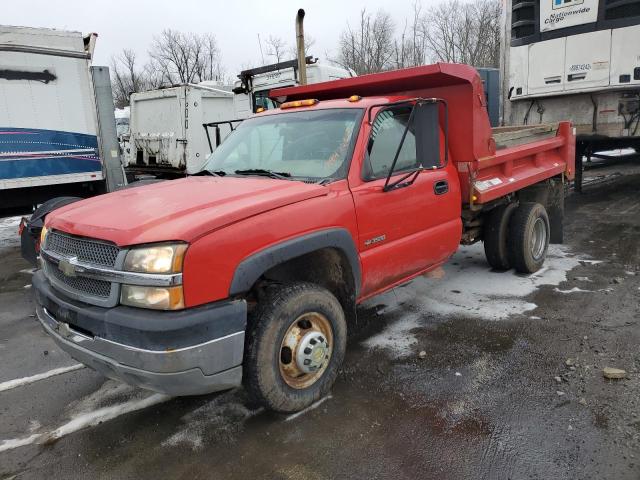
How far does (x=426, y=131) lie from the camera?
158 inches

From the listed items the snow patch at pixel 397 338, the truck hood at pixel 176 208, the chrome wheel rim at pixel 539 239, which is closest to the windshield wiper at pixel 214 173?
the truck hood at pixel 176 208

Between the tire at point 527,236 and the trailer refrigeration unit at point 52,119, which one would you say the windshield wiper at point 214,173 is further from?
the trailer refrigeration unit at point 52,119

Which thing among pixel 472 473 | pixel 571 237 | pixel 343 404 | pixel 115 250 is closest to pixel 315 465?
pixel 343 404

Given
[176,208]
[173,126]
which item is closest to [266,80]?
[173,126]

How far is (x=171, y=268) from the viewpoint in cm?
262

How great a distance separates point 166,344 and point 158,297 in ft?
0.82

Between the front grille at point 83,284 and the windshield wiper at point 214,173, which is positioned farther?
the windshield wiper at point 214,173

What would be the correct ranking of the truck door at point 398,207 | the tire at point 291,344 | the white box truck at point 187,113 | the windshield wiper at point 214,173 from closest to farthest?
the tire at point 291,344 < the truck door at point 398,207 < the windshield wiper at point 214,173 < the white box truck at point 187,113

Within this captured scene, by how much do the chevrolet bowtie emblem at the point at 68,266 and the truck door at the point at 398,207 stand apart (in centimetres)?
→ 186

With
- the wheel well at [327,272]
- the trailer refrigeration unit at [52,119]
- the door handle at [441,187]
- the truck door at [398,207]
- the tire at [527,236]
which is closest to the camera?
the wheel well at [327,272]

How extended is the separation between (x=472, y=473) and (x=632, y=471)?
32.8 inches

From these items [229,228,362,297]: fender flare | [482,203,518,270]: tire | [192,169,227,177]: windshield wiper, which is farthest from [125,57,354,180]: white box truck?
[229,228,362,297]: fender flare

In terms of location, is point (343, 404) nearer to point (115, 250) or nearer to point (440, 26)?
point (115, 250)

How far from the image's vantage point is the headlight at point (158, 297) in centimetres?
264
